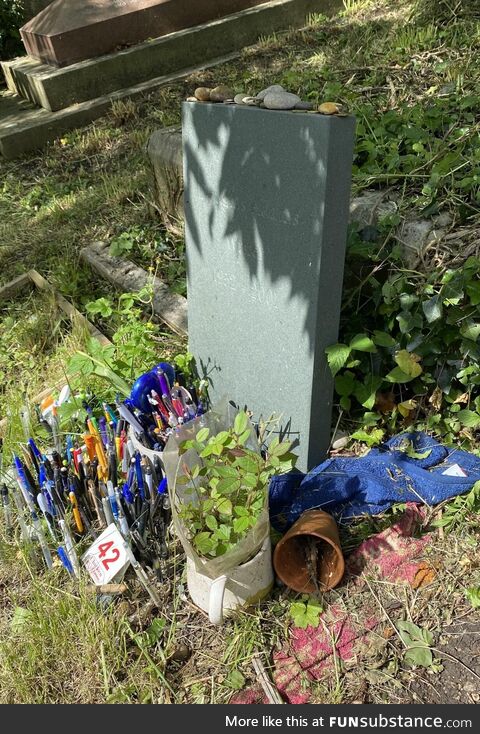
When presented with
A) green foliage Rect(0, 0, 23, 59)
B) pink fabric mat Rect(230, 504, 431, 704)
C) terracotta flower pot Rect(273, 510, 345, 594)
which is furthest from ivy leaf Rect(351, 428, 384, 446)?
green foliage Rect(0, 0, 23, 59)

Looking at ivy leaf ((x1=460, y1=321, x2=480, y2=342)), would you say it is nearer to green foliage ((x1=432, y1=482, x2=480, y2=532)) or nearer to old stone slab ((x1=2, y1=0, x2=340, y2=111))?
green foliage ((x1=432, y1=482, x2=480, y2=532))

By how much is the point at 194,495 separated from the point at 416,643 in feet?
2.77

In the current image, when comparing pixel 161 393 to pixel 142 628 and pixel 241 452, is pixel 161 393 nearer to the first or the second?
pixel 241 452

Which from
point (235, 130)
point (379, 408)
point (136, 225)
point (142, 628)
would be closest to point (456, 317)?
point (379, 408)

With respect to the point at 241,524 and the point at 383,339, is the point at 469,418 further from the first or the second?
the point at 241,524

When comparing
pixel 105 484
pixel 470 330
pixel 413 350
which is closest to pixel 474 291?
pixel 470 330

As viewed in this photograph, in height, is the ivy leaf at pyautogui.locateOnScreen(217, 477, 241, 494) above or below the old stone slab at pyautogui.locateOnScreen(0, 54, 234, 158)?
below

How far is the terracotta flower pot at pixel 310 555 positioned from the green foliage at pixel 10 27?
25.9 ft

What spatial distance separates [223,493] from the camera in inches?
76.4

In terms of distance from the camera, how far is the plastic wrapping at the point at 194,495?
5.98ft

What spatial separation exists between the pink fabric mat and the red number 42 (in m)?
0.61

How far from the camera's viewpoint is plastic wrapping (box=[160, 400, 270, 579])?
182 centimetres

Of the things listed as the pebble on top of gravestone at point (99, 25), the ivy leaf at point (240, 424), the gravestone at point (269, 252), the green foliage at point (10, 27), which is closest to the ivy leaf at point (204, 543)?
the ivy leaf at point (240, 424)

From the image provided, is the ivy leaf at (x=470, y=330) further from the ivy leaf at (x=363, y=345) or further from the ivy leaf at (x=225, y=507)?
the ivy leaf at (x=225, y=507)
